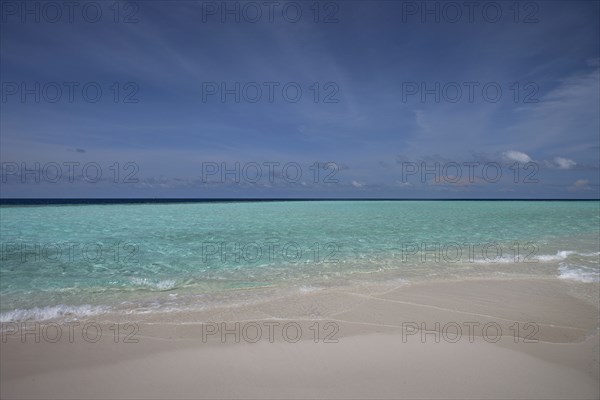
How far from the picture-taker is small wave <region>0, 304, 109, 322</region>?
5.55 meters

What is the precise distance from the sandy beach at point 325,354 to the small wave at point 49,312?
52 cm

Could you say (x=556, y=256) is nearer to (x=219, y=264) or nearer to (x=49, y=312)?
(x=219, y=264)

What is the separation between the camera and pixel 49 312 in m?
5.73

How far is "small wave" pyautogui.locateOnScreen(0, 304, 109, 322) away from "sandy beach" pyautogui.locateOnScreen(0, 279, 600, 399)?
52cm

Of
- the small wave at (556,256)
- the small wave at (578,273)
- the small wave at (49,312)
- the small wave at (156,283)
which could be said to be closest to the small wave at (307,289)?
the small wave at (156,283)

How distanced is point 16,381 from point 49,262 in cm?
754

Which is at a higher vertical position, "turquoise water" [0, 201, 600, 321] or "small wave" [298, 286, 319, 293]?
"turquoise water" [0, 201, 600, 321]

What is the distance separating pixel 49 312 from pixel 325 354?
532cm

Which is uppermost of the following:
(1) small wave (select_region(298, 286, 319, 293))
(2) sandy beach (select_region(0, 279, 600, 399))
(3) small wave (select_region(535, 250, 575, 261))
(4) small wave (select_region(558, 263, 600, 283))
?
(3) small wave (select_region(535, 250, 575, 261))

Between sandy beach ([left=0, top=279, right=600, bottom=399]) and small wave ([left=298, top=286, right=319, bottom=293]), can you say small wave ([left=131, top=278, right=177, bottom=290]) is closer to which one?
sandy beach ([left=0, top=279, right=600, bottom=399])

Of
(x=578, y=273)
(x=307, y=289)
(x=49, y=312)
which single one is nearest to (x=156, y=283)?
(x=49, y=312)

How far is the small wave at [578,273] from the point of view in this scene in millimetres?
8172

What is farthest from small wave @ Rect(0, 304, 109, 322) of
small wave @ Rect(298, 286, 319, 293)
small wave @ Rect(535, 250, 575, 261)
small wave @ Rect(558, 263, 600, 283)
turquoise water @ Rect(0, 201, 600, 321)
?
small wave @ Rect(535, 250, 575, 261)

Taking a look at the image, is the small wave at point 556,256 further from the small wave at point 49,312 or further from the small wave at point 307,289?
the small wave at point 49,312
